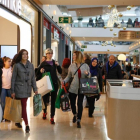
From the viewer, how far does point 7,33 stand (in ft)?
36.7

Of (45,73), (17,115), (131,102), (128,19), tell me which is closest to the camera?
(131,102)

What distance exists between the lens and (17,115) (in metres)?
4.84

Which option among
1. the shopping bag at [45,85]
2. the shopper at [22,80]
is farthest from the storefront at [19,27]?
the shopping bag at [45,85]

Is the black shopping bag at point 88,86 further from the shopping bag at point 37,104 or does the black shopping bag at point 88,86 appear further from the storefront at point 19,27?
the storefront at point 19,27

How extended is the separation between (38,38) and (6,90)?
4.30 metres

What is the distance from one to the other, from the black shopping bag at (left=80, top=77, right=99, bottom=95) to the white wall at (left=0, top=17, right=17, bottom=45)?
6.51m

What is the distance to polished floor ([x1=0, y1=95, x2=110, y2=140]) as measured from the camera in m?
4.57

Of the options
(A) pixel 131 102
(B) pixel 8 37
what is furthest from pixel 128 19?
(A) pixel 131 102

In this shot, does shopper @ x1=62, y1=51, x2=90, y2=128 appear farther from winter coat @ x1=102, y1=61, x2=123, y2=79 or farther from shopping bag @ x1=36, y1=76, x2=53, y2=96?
winter coat @ x1=102, y1=61, x2=123, y2=79

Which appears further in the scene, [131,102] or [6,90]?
[6,90]

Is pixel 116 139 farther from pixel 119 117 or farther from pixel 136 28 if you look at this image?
pixel 136 28

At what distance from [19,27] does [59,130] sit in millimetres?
4362

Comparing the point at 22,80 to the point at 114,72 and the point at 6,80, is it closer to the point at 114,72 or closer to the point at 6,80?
the point at 6,80

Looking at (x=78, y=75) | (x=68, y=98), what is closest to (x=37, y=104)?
(x=68, y=98)
